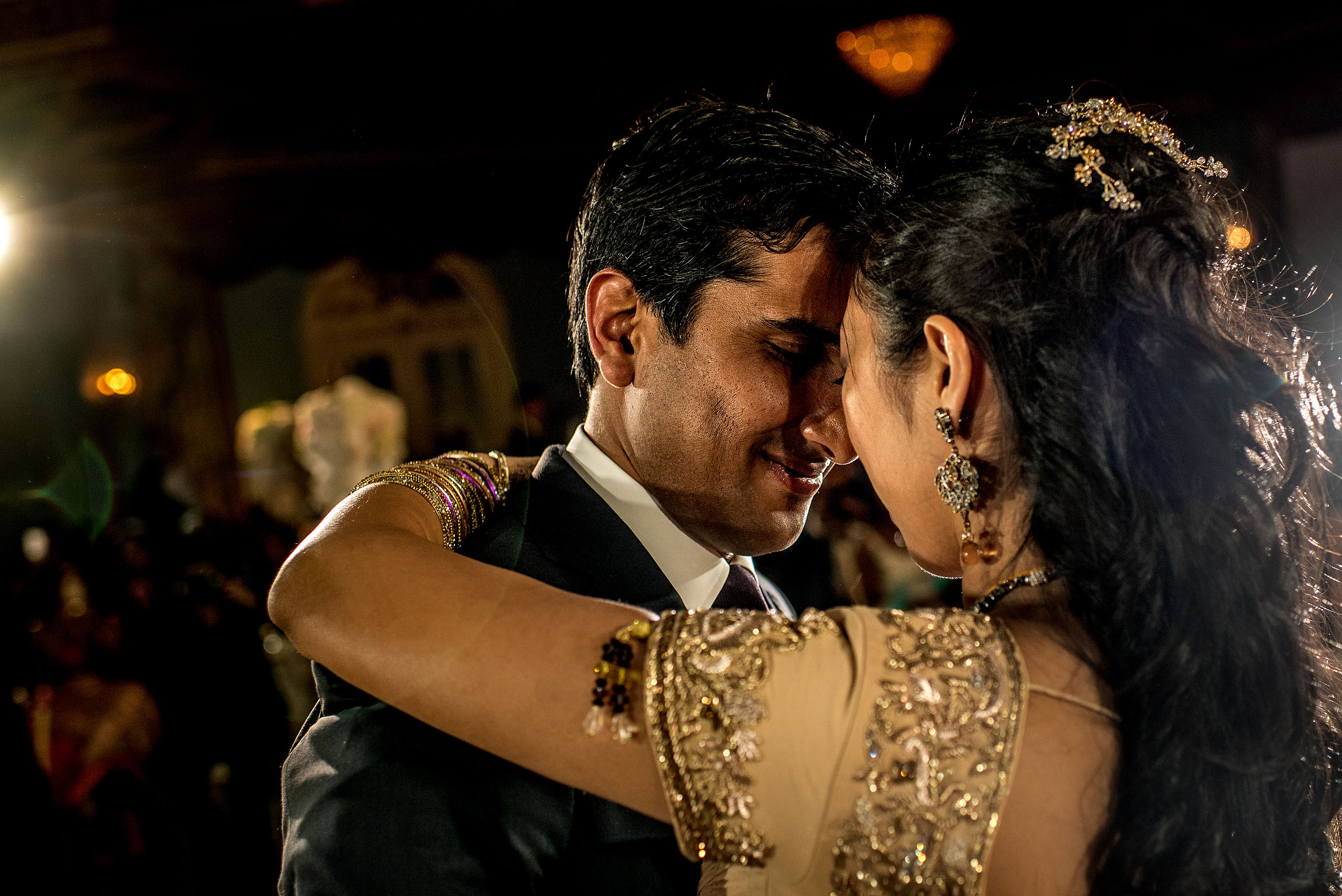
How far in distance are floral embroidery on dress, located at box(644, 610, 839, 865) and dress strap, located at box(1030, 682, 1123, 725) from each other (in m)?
0.22

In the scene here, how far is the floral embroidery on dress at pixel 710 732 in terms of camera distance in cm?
81

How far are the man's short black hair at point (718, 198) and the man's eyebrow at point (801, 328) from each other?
78 millimetres

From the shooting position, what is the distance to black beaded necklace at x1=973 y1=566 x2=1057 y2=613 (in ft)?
3.20

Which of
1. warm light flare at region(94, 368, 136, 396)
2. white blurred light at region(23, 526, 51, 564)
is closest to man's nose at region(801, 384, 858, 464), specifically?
white blurred light at region(23, 526, 51, 564)

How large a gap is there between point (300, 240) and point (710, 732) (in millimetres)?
6339

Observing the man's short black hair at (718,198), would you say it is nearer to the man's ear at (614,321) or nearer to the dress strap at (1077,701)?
the man's ear at (614,321)

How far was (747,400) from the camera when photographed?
4.44 ft

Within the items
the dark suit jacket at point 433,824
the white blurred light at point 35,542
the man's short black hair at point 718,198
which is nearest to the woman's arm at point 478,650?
the dark suit jacket at point 433,824

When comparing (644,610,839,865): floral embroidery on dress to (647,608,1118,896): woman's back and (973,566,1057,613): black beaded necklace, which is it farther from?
(973,566,1057,613): black beaded necklace

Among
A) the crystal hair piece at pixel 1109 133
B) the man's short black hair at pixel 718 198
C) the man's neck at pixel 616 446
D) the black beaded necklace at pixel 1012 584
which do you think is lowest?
the man's neck at pixel 616 446

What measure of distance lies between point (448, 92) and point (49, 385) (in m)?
2.92

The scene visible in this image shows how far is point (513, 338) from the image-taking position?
6.77 meters

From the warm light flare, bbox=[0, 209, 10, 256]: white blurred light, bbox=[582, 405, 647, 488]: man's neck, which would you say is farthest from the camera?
the warm light flare

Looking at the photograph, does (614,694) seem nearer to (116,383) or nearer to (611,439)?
(611,439)
